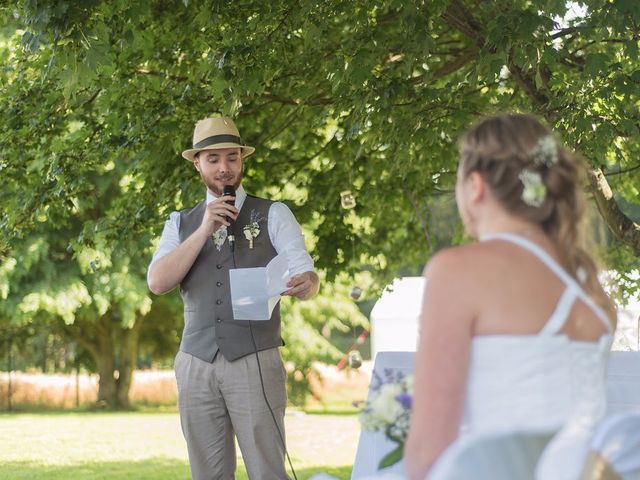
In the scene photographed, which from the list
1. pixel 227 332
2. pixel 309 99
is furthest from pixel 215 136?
pixel 309 99

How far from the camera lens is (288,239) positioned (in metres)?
4.26

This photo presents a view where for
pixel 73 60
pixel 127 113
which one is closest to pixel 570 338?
pixel 73 60

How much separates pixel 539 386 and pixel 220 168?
95.4 inches

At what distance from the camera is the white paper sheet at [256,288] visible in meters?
4.19

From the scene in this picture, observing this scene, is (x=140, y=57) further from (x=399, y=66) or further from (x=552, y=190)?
(x=552, y=190)

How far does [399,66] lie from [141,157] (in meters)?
1.91

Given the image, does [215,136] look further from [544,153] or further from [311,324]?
[311,324]

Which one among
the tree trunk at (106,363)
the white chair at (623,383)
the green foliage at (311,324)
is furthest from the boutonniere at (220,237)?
the tree trunk at (106,363)

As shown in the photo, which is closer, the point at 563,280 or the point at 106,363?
the point at 563,280

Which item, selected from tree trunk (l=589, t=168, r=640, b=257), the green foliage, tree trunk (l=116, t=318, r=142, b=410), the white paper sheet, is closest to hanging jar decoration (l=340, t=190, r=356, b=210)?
tree trunk (l=589, t=168, r=640, b=257)

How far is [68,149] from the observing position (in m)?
7.27

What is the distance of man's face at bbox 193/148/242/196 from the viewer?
14.4 ft

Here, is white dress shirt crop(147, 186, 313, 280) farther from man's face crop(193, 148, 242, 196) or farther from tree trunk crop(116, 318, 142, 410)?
tree trunk crop(116, 318, 142, 410)

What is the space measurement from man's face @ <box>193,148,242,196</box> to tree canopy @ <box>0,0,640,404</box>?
589 mm
